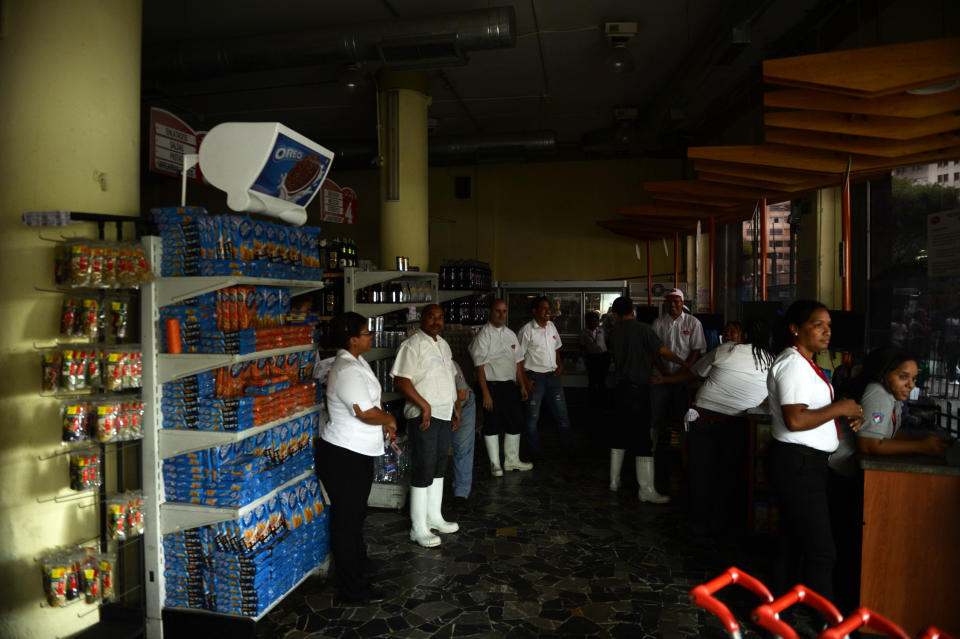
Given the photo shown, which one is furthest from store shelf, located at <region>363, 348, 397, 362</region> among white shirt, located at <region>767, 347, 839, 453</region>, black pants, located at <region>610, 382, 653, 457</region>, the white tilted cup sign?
white shirt, located at <region>767, 347, 839, 453</region>

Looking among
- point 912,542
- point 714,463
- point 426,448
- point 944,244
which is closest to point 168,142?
point 426,448

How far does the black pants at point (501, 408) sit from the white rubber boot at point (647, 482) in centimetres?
138

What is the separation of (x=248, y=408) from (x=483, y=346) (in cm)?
318

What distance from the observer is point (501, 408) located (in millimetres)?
6277

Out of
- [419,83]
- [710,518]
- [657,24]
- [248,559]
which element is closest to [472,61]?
[419,83]

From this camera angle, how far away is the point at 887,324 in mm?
5531

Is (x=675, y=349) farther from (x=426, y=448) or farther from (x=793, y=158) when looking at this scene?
(x=426, y=448)

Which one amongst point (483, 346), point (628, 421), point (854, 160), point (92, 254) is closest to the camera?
point (92, 254)

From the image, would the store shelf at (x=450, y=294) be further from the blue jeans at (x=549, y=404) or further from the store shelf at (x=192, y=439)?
the store shelf at (x=192, y=439)

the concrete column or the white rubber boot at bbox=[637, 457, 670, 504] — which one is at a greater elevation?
the concrete column

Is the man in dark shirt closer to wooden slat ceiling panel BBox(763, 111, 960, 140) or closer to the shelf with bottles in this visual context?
wooden slat ceiling panel BBox(763, 111, 960, 140)

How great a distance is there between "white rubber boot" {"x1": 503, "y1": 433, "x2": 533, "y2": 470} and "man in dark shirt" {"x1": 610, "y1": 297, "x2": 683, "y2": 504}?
48.4 inches

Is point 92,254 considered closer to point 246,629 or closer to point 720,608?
point 246,629

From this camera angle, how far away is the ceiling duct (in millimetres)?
5703
